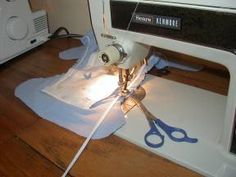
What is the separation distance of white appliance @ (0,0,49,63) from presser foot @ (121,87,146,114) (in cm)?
55

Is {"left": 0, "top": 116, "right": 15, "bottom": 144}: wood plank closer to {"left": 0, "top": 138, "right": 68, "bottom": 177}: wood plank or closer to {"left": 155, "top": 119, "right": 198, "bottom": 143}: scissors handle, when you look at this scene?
{"left": 0, "top": 138, "right": 68, "bottom": 177}: wood plank

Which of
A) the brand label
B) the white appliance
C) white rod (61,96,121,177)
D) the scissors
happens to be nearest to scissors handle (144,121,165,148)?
the scissors

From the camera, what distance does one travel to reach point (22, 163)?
610 millimetres

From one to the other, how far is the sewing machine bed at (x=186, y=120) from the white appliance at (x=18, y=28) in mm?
550

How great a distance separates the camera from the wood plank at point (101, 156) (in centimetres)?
57

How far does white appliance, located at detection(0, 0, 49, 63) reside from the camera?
98 cm

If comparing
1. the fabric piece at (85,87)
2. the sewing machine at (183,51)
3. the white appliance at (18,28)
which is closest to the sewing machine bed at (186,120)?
the sewing machine at (183,51)

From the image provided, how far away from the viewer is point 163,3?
508 millimetres

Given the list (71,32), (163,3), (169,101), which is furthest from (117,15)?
(71,32)

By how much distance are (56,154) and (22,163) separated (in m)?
0.08

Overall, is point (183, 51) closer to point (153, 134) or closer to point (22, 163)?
point (153, 134)

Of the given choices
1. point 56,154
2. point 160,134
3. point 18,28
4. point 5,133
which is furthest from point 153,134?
point 18,28

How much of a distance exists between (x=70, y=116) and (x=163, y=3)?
40cm

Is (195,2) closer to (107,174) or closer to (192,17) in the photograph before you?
(192,17)
